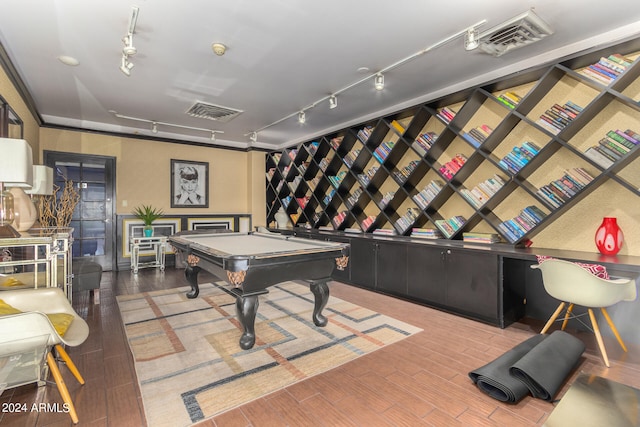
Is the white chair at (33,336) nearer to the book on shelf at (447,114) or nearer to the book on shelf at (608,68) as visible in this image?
the book on shelf at (447,114)

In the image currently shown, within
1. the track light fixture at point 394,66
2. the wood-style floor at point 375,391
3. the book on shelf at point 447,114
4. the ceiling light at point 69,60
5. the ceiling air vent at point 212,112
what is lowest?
the wood-style floor at point 375,391

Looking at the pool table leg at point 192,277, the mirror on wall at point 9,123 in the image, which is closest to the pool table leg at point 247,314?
the pool table leg at point 192,277

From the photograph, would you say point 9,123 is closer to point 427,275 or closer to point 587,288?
point 427,275

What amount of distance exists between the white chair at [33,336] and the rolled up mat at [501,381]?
2464 mm

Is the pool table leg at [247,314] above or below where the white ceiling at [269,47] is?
below

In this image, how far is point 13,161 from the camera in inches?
88.4

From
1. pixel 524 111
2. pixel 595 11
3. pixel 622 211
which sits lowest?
pixel 622 211

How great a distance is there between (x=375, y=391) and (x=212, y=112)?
4.62m

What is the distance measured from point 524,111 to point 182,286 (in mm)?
5046

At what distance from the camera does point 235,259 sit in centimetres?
235

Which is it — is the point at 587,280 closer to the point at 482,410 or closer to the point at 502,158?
the point at 482,410

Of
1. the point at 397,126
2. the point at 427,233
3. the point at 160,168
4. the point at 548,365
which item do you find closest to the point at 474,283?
the point at 427,233

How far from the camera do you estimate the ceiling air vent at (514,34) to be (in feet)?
8.43

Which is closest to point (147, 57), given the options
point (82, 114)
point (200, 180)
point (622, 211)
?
point (82, 114)
